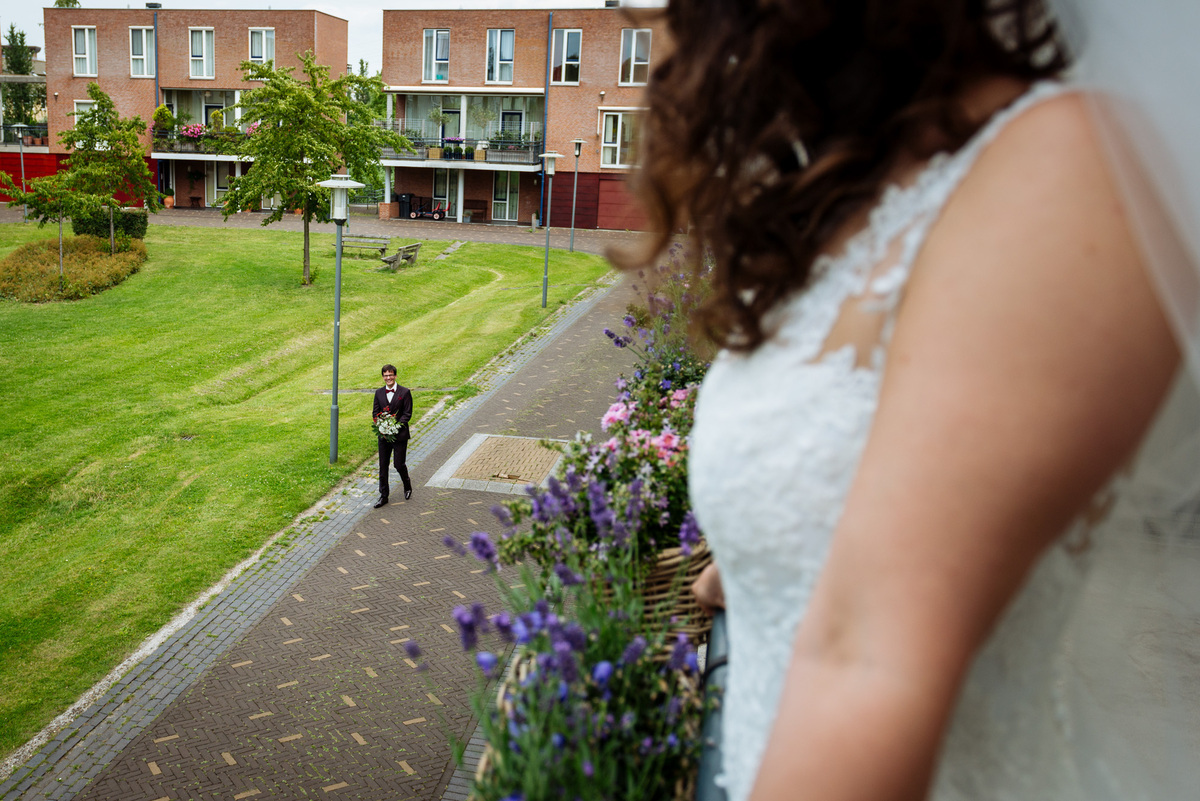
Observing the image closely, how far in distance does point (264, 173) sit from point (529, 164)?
20180mm

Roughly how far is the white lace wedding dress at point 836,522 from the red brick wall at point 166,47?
4955 centimetres

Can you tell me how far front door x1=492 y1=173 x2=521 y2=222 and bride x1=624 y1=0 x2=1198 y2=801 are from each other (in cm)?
4662

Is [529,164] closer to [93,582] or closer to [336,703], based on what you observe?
[93,582]

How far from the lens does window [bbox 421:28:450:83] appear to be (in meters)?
45.0

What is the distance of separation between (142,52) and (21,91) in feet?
103

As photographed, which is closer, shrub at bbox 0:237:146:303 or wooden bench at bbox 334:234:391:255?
shrub at bbox 0:237:146:303

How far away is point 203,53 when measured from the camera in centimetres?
4681

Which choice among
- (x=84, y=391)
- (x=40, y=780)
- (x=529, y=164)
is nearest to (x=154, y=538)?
(x=40, y=780)

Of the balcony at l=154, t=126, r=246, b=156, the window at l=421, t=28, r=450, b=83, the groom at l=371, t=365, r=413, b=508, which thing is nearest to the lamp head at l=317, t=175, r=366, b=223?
the groom at l=371, t=365, r=413, b=508

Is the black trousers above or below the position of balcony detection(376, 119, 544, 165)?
below

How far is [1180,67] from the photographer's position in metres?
0.79

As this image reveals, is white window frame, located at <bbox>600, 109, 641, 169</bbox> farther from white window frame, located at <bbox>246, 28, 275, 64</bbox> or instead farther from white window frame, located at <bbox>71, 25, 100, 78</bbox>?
white window frame, located at <bbox>71, 25, 100, 78</bbox>

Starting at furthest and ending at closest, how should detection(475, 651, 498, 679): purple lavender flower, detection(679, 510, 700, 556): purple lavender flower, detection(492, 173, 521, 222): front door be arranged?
detection(492, 173, 521, 222): front door, detection(679, 510, 700, 556): purple lavender flower, detection(475, 651, 498, 679): purple lavender flower

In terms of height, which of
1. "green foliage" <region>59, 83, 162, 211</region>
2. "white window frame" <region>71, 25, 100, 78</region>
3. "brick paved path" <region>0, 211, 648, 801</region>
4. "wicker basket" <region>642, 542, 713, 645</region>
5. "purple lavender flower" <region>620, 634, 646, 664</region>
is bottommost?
"brick paved path" <region>0, 211, 648, 801</region>
